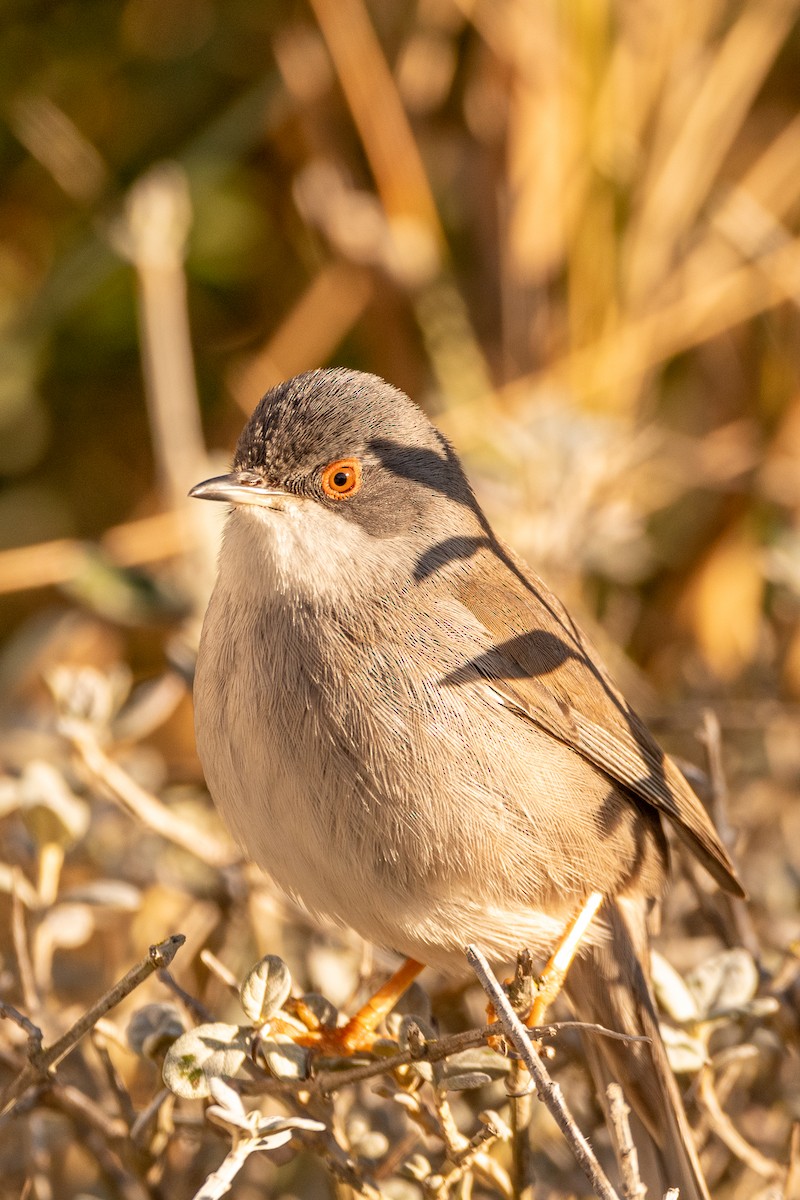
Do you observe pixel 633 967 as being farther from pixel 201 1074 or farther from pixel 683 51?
pixel 683 51

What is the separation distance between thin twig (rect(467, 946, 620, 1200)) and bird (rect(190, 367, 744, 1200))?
51cm

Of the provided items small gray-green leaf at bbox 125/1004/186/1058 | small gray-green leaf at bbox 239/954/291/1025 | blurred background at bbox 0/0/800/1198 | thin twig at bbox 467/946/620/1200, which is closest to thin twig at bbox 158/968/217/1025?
small gray-green leaf at bbox 125/1004/186/1058

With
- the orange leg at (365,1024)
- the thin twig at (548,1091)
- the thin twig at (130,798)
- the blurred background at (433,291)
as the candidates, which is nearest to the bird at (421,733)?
the orange leg at (365,1024)

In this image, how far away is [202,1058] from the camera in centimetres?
225

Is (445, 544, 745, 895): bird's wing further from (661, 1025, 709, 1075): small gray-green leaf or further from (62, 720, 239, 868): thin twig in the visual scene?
(62, 720, 239, 868): thin twig

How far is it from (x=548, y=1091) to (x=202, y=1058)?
61cm

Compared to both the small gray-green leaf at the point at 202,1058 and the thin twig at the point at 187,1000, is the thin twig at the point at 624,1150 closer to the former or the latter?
the small gray-green leaf at the point at 202,1058

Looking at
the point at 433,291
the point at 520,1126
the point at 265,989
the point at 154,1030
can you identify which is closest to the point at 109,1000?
the point at 265,989

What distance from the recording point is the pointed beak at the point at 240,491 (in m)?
2.82

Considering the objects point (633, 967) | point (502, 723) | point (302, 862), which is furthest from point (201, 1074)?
point (633, 967)

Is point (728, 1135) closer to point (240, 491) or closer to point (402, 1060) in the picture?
point (402, 1060)

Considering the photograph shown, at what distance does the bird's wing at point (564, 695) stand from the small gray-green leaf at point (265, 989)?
29.1 inches

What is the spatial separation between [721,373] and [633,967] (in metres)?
3.17

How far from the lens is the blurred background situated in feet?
14.9
